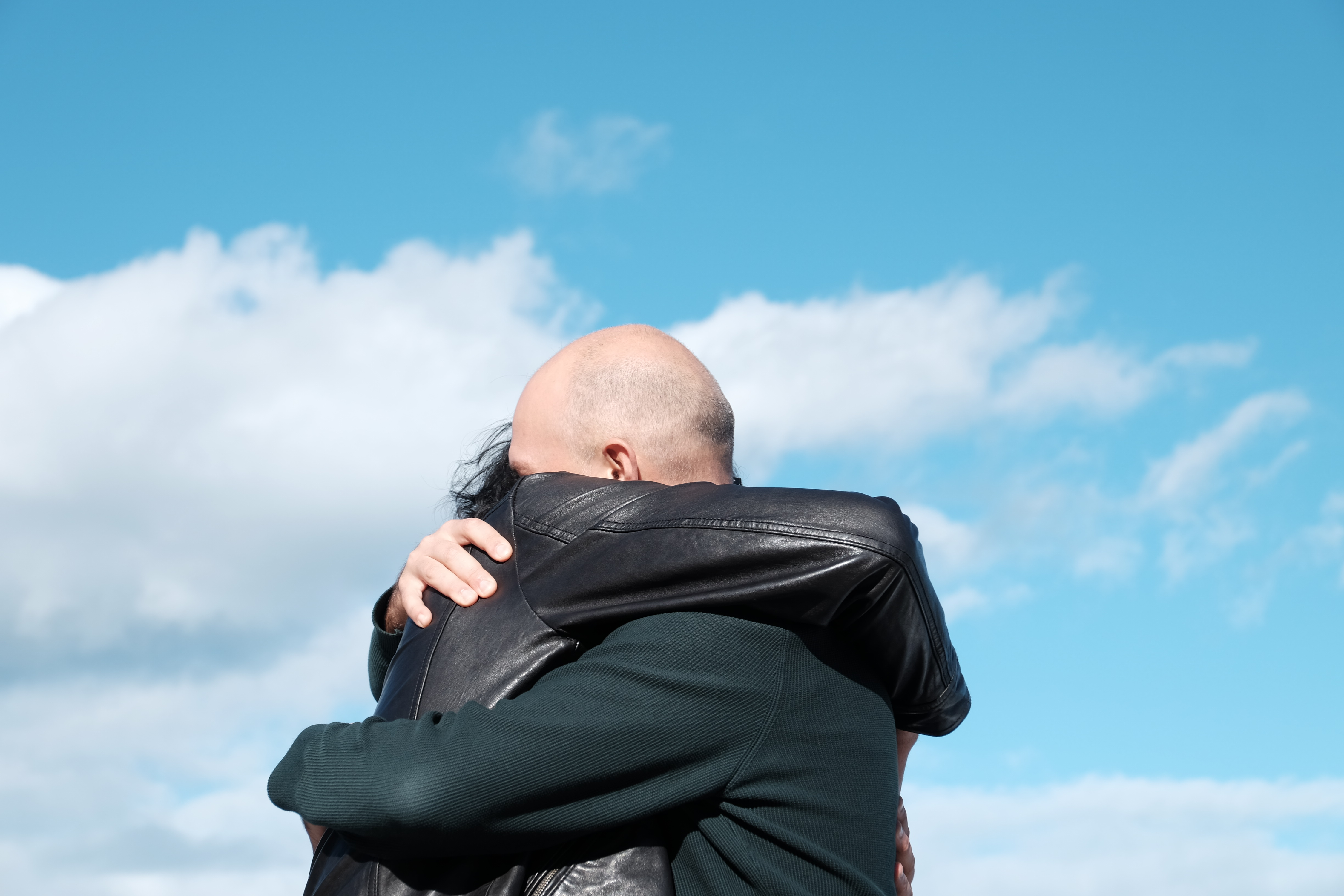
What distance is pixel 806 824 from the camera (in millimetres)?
2371

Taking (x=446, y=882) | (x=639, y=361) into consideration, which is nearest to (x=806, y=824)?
(x=446, y=882)

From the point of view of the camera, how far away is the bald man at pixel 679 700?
2211 millimetres

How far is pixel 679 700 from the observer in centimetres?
226

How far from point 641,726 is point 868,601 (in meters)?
0.49

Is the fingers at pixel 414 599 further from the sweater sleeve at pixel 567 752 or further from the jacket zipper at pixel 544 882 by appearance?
the jacket zipper at pixel 544 882

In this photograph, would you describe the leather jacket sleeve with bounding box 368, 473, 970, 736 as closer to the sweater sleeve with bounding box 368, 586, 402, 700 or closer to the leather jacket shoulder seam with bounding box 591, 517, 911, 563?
the leather jacket shoulder seam with bounding box 591, 517, 911, 563

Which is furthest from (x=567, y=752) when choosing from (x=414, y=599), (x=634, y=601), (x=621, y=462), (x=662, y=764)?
(x=621, y=462)

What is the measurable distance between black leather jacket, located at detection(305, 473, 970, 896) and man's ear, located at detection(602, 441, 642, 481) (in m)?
0.36

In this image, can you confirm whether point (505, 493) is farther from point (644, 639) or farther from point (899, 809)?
point (899, 809)

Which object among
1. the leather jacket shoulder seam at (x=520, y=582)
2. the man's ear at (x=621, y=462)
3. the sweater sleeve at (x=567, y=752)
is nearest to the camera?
the sweater sleeve at (x=567, y=752)

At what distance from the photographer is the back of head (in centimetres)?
302

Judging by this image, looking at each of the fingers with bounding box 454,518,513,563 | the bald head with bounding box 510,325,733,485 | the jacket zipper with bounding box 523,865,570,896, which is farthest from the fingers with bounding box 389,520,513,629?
the jacket zipper with bounding box 523,865,570,896

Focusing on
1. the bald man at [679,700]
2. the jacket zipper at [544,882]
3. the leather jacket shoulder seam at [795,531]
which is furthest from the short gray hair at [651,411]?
the jacket zipper at [544,882]

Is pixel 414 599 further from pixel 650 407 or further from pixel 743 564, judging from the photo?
pixel 743 564
